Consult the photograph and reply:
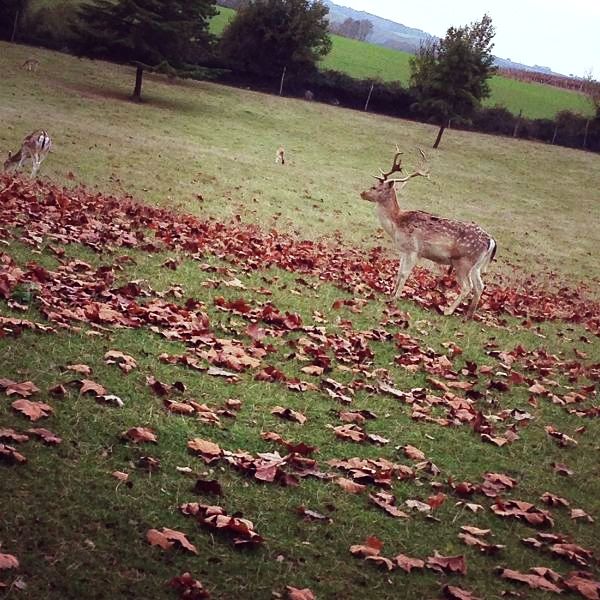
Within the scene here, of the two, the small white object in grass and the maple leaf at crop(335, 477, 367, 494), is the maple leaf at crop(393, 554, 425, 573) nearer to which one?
the maple leaf at crop(335, 477, 367, 494)

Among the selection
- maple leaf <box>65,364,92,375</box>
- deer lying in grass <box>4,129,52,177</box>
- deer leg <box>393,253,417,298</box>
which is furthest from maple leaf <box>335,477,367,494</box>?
deer lying in grass <box>4,129,52,177</box>

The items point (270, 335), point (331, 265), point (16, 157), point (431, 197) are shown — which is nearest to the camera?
point (270, 335)

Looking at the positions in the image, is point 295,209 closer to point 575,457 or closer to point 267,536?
point 575,457

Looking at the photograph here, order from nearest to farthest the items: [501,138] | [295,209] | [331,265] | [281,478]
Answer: [281,478], [331,265], [295,209], [501,138]

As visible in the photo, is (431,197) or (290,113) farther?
(290,113)

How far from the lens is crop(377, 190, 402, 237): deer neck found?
538 inches

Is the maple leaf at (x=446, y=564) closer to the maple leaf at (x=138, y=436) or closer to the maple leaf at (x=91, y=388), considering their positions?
the maple leaf at (x=138, y=436)

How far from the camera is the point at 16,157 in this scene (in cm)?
1955

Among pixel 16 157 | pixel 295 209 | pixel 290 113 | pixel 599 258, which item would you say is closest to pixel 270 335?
pixel 16 157

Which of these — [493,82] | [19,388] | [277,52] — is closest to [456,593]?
[19,388]

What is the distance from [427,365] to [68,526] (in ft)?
18.5

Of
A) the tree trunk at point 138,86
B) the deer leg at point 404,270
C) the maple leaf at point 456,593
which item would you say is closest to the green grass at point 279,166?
the tree trunk at point 138,86

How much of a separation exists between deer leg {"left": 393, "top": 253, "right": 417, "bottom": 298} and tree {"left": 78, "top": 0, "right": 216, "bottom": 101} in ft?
99.4

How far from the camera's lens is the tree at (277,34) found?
1981 inches
